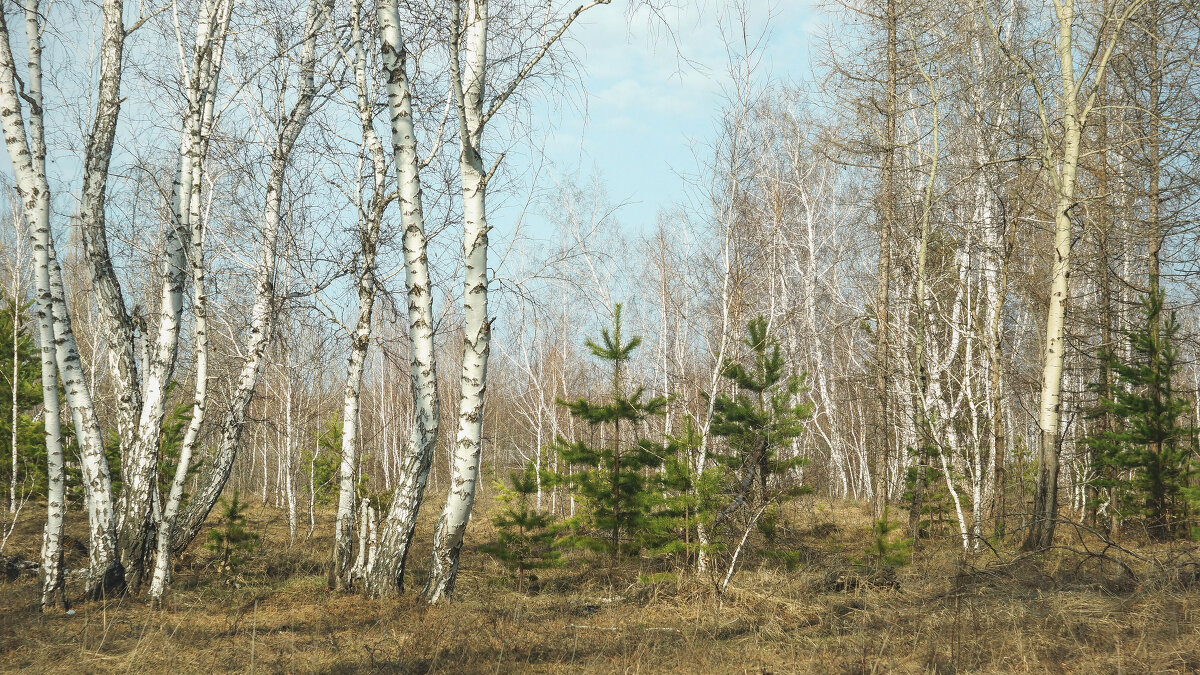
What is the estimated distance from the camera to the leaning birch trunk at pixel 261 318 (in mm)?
7645

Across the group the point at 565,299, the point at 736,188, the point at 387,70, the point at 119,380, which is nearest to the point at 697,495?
the point at 736,188

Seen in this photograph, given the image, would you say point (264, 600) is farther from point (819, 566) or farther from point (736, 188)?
point (736, 188)

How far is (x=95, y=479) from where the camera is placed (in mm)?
5883

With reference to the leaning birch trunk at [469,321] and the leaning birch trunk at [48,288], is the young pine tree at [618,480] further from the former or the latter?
the leaning birch trunk at [48,288]

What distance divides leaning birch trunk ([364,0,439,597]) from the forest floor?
385mm

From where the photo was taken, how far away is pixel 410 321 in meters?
6.31

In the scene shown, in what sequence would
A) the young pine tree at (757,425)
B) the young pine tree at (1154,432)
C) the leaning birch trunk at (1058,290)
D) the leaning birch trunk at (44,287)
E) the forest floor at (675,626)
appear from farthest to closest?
1. the young pine tree at (1154,432)
2. the young pine tree at (757,425)
3. the leaning birch trunk at (1058,290)
4. the leaning birch trunk at (44,287)
5. the forest floor at (675,626)

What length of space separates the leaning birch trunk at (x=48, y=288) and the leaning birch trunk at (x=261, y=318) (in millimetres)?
1404

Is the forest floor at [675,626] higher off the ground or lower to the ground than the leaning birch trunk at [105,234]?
lower

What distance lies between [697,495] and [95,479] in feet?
17.4

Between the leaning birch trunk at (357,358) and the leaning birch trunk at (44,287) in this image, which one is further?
the leaning birch trunk at (357,358)

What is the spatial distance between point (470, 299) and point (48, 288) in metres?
3.20

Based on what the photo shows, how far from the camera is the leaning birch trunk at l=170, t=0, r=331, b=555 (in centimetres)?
764

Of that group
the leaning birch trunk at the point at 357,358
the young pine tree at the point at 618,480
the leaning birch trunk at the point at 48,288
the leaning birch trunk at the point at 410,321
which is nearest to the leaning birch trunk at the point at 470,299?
the leaning birch trunk at the point at 410,321
